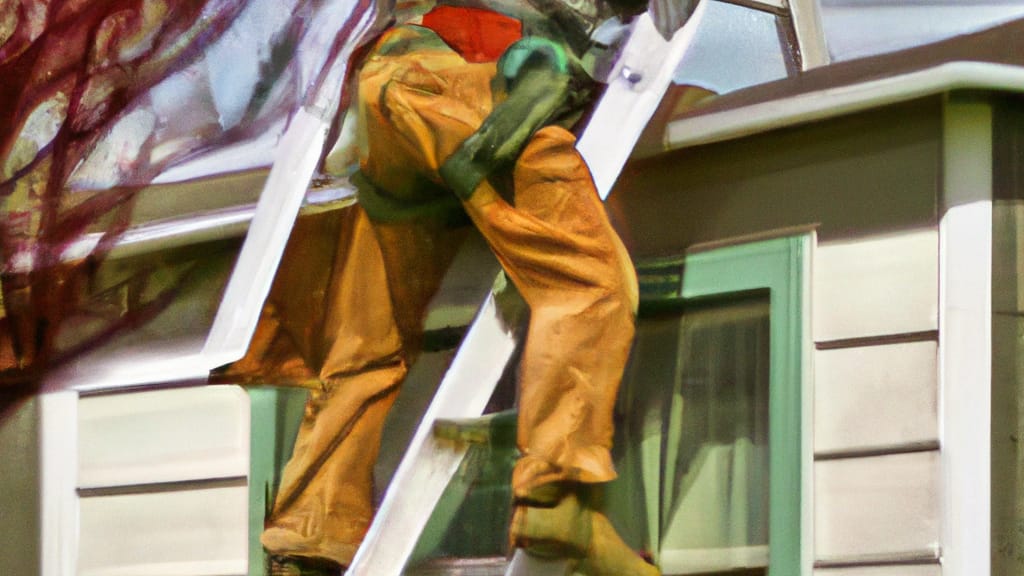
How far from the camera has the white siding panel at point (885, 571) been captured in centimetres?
147

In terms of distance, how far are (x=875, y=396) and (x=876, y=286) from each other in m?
0.10

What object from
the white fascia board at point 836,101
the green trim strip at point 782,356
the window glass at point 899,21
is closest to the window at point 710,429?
the green trim strip at point 782,356

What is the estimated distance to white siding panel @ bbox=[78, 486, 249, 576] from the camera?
6.27 feet

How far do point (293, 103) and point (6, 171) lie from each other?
0.46 metres

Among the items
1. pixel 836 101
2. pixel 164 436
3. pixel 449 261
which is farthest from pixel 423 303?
pixel 836 101

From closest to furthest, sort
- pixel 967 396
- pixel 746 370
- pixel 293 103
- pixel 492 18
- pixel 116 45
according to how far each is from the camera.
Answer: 1. pixel 967 396
2. pixel 746 370
3. pixel 492 18
4. pixel 293 103
5. pixel 116 45

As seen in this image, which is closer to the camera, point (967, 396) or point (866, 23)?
point (967, 396)

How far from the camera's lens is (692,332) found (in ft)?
5.46

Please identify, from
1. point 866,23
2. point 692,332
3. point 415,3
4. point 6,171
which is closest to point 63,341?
point 6,171

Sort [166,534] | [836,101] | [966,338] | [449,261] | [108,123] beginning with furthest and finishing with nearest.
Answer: [108,123] → [166,534] → [449,261] → [836,101] → [966,338]

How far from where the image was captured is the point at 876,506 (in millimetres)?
1509

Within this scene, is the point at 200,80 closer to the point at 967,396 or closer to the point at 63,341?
the point at 63,341

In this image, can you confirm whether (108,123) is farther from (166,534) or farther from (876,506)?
(876,506)

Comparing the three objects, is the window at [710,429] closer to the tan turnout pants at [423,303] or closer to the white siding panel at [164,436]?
the tan turnout pants at [423,303]
